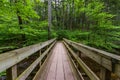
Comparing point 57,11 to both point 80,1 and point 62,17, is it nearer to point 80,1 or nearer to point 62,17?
point 62,17

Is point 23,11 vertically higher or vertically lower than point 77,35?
higher

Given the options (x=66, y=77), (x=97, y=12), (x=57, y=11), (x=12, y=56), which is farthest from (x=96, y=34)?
(x=57, y=11)

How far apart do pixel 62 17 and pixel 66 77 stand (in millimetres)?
33195

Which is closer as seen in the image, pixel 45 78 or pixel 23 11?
pixel 45 78

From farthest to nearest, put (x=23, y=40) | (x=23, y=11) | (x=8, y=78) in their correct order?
(x=23, y=40) < (x=23, y=11) < (x=8, y=78)

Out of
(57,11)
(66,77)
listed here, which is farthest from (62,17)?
(66,77)

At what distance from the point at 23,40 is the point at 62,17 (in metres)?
23.8

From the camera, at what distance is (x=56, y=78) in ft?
12.6

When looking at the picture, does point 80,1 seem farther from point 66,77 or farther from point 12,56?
point 12,56

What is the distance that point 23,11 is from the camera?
460 inches

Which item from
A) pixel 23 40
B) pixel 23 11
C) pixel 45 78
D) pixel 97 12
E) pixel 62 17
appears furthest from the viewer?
pixel 62 17

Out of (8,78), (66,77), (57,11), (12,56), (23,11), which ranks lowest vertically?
(66,77)

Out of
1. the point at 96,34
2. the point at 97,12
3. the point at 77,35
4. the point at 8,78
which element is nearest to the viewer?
the point at 8,78

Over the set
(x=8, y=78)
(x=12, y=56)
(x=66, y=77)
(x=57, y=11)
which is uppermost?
(x=57, y=11)
